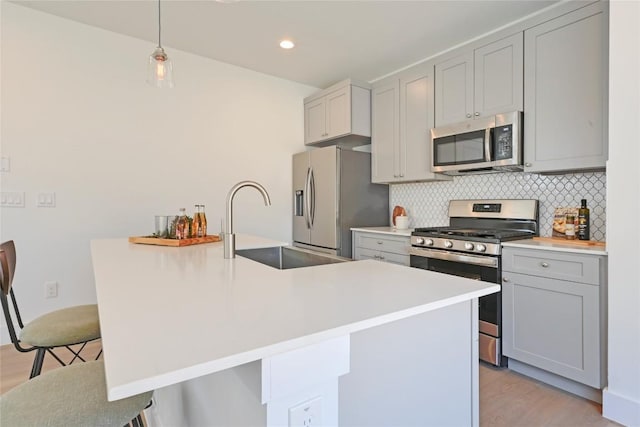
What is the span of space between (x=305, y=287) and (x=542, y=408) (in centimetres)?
174

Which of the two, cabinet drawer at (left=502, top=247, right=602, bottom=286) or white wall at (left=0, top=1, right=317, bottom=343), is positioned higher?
white wall at (left=0, top=1, right=317, bottom=343)

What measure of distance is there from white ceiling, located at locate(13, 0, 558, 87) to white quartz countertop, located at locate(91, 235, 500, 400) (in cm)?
208

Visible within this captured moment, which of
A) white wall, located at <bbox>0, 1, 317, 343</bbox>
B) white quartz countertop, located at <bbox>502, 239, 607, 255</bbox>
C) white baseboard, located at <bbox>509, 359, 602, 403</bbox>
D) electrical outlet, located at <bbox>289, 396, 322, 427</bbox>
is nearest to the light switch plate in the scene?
white wall, located at <bbox>0, 1, 317, 343</bbox>

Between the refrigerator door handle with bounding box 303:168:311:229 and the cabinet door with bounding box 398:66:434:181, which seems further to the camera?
the refrigerator door handle with bounding box 303:168:311:229

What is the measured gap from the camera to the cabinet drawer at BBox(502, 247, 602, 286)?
192 cm

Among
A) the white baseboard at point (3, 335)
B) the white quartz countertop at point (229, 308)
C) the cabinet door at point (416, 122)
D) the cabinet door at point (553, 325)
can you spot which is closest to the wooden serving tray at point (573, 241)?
the cabinet door at point (553, 325)

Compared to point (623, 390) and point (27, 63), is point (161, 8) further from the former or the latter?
point (623, 390)

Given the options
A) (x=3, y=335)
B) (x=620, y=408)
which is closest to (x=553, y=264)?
(x=620, y=408)

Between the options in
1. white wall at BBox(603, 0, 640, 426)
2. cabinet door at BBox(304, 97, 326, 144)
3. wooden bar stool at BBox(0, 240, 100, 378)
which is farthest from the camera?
cabinet door at BBox(304, 97, 326, 144)

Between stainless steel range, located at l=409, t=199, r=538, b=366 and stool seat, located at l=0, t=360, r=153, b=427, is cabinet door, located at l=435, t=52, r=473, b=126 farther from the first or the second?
stool seat, located at l=0, t=360, r=153, b=427

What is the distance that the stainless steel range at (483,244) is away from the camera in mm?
2371

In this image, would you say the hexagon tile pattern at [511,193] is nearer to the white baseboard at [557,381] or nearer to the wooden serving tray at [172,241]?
the white baseboard at [557,381]

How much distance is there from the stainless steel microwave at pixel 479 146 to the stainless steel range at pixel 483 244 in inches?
13.3

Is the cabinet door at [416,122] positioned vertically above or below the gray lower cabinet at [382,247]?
above
